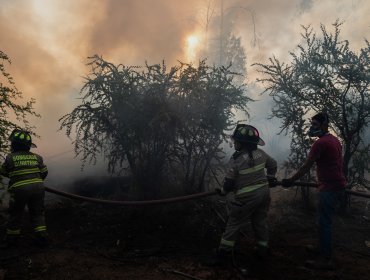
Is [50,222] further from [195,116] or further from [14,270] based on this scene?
[195,116]

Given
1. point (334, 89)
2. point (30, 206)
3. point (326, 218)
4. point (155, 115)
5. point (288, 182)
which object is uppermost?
point (334, 89)

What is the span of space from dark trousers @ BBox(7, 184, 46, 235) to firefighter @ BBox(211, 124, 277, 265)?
3.07m

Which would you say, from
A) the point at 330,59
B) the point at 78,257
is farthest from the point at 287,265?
the point at 330,59

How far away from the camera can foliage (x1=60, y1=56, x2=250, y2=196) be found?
714cm

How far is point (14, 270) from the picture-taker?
468 centimetres

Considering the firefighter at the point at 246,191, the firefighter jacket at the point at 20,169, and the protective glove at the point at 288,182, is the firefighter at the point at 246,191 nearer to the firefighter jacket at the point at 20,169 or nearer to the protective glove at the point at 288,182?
the protective glove at the point at 288,182

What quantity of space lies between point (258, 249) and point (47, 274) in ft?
10.1

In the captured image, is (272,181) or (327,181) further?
(272,181)

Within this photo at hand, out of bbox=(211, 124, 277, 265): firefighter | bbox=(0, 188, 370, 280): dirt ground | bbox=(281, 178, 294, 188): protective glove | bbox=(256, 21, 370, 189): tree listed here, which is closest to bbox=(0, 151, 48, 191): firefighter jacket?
bbox=(0, 188, 370, 280): dirt ground

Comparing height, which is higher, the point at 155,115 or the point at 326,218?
the point at 155,115

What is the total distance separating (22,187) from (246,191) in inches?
144

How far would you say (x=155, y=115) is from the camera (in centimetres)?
691

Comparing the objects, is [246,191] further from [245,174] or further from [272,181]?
[272,181]

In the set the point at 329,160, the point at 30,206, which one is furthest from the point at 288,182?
the point at 30,206
